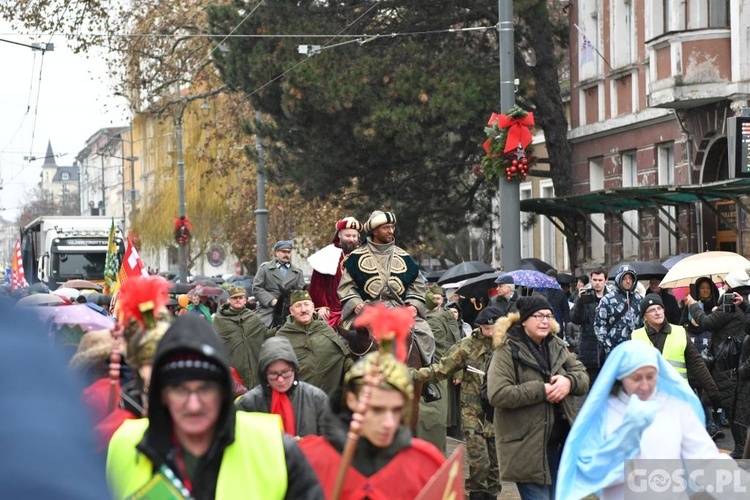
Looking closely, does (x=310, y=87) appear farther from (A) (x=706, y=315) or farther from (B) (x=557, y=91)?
(A) (x=706, y=315)

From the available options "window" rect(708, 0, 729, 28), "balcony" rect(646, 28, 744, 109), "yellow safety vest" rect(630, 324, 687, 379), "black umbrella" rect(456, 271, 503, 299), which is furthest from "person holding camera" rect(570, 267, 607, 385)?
"window" rect(708, 0, 729, 28)

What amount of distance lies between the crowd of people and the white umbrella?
40 centimetres

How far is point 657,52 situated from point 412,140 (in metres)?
4.46

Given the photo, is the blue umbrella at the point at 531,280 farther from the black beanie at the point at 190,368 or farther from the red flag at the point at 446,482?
the black beanie at the point at 190,368

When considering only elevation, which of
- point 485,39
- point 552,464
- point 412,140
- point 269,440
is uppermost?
point 485,39

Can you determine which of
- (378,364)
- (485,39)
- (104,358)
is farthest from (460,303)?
(378,364)

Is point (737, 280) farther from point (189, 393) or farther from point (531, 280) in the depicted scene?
point (189, 393)

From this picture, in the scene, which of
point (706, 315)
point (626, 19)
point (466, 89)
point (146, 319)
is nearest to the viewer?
point (146, 319)

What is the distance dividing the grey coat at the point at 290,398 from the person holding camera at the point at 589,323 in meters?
8.69

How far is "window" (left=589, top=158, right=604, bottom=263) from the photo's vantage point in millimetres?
29109

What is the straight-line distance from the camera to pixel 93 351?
6.43 metres

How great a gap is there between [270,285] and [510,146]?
12.7 ft

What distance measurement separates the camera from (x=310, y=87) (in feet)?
86.1

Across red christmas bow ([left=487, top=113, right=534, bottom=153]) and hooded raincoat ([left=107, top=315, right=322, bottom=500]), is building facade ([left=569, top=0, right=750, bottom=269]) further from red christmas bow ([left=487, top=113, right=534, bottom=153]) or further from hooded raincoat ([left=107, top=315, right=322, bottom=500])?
hooded raincoat ([left=107, top=315, right=322, bottom=500])
